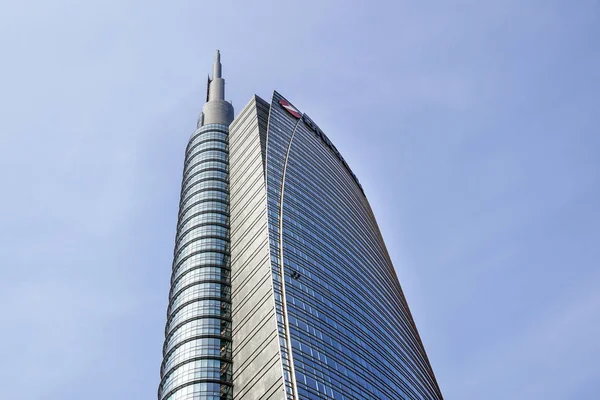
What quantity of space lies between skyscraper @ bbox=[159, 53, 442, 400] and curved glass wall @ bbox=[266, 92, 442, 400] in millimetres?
228

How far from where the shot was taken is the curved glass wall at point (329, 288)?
89.4 meters

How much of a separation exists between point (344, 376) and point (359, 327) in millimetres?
14624

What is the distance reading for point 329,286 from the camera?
10569 cm

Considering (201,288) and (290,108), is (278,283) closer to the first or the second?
(201,288)

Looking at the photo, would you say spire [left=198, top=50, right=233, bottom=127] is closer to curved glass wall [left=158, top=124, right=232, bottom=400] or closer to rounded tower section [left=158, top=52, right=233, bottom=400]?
rounded tower section [left=158, top=52, right=233, bottom=400]

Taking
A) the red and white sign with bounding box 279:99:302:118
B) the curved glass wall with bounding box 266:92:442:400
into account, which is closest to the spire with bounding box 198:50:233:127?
the red and white sign with bounding box 279:99:302:118

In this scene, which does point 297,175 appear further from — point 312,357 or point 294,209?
point 312,357

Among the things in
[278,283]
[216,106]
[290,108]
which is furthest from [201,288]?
[216,106]

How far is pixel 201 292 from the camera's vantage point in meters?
108

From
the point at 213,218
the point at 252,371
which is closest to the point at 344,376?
the point at 252,371

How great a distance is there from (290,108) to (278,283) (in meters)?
63.3

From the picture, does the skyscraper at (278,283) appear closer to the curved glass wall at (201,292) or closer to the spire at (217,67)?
the curved glass wall at (201,292)

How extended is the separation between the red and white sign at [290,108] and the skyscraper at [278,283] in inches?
22.4

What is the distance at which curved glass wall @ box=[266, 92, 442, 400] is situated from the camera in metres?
89.4
